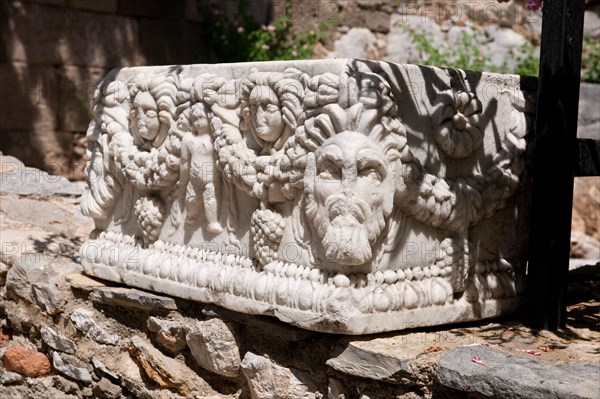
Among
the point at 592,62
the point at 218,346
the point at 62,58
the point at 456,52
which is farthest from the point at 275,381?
the point at 592,62

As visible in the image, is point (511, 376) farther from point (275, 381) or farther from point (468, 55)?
point (468, 55)

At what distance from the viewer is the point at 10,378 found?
4.31 m

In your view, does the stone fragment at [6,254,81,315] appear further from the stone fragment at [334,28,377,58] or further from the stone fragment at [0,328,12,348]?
the stone fragment at [334,28,377,58]

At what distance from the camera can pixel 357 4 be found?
29.0 feet

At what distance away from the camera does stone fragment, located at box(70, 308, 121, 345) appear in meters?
3.93

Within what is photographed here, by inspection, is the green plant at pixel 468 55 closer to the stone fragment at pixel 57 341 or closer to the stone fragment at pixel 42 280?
the stone fragment at pixel 42 280

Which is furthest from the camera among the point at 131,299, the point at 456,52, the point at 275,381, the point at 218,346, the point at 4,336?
the point at 456,52

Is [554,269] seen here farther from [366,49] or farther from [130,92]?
[366,49]

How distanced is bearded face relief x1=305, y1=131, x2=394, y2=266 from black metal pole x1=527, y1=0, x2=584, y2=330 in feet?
2.27

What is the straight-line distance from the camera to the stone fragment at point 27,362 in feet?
13.9

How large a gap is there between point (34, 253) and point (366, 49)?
17.2 ft

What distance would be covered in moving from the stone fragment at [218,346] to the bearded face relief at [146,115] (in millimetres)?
890

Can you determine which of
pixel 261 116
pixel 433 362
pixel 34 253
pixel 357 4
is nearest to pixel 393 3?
pixel 357 4

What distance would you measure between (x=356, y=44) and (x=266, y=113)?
5.88 metres
